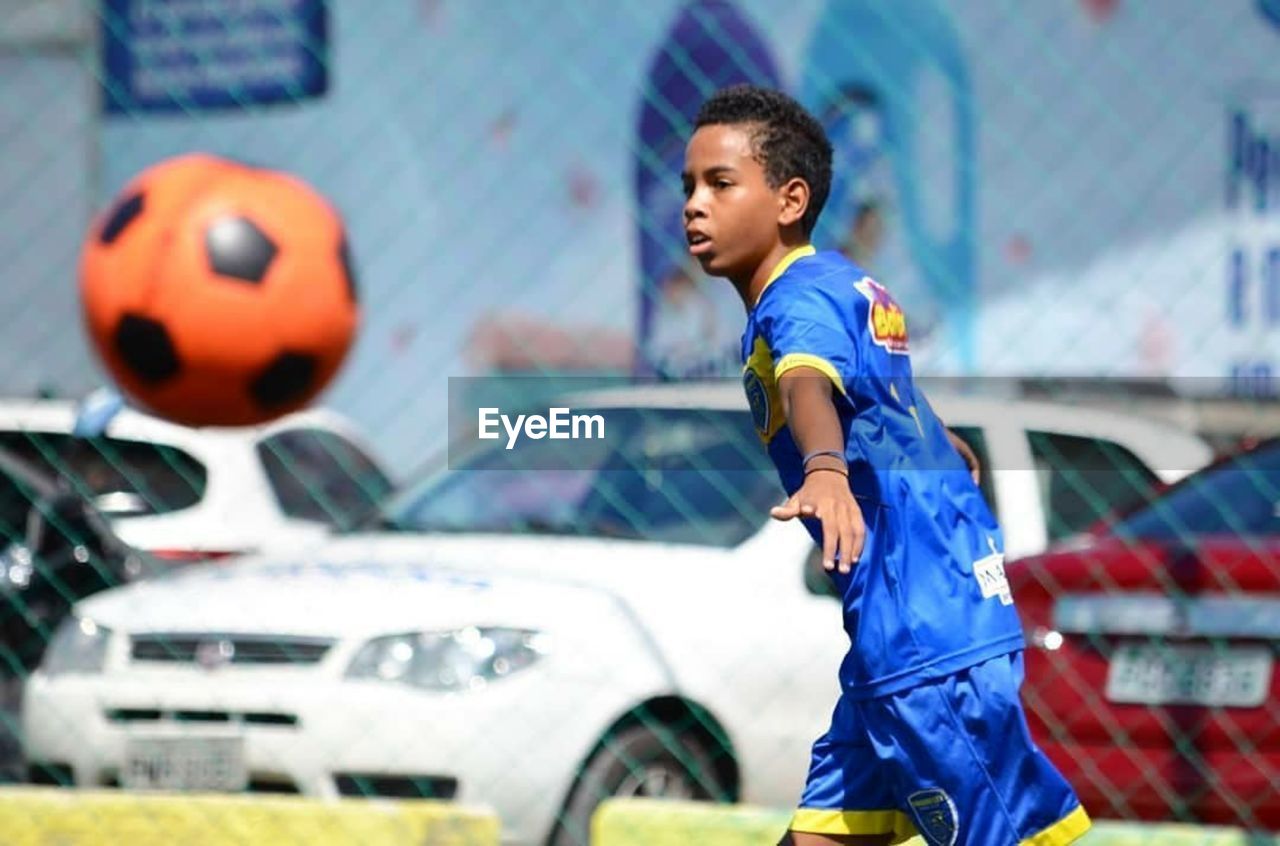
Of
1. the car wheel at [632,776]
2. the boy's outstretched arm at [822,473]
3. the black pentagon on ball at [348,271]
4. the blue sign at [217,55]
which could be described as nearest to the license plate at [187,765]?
the car wheel at [632,776]

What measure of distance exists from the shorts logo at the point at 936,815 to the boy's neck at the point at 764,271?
28.6 inches

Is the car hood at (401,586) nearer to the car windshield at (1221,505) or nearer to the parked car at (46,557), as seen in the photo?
the parked car at (46,557)

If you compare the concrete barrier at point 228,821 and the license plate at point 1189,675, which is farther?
the concrete barrier at point 228,821

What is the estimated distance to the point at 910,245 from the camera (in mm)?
7035

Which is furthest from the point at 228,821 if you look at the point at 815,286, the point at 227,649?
the point at 815,286

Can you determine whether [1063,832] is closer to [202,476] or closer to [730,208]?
[730,208]

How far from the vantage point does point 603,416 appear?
5.65 meters

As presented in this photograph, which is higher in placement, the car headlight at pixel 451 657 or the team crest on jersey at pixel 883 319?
the team crest on jersey at pixel 883 319

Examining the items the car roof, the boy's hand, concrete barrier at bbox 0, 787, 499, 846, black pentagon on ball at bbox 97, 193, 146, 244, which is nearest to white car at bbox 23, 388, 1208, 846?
concrete barrier at bbox 0, 787, 499, 846

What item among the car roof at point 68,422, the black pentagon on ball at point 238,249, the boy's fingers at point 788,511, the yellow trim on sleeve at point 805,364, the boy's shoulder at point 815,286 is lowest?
the boy's fingers at point 788,511

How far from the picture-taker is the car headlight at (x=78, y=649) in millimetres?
5578

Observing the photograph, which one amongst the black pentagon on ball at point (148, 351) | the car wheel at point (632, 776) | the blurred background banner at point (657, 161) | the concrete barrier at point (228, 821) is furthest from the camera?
the blurred background banner at point (657, 161)

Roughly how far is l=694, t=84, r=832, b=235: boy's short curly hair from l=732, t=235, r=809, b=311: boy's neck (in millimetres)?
41

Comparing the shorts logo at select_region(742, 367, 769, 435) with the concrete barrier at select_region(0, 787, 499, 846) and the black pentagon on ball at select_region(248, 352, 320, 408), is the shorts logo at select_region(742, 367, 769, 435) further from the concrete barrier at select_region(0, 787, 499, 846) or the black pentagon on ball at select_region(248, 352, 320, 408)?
the concrete barrier at select_region(0, 787, 499, 846)
